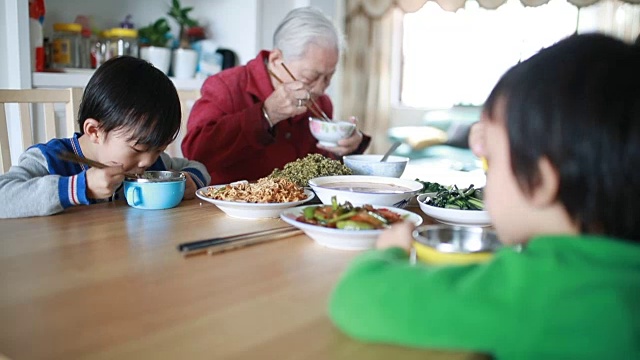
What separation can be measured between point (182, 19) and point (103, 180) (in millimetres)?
2457

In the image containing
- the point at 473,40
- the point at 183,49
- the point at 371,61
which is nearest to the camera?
the point at 183,49

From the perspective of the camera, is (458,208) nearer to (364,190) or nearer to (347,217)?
(364,190)

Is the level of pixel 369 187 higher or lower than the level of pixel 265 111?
lower

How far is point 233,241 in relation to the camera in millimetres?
949

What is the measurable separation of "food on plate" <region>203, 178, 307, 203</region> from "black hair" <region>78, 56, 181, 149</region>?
0.22 m

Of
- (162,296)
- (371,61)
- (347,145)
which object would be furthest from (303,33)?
(371,61)

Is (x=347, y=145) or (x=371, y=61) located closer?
(x=347, y=145)

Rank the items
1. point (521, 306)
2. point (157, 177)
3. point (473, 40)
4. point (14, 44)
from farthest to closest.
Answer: point (473, 40)
point (14, 44)
point (157, 177)
point (521, 306)

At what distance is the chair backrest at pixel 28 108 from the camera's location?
62.0 inches

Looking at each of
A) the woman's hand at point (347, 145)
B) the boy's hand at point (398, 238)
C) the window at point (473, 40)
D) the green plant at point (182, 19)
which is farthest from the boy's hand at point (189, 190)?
the window at point (473, 40)

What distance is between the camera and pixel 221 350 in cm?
56

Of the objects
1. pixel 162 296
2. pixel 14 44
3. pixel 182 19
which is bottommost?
pixel 162 296

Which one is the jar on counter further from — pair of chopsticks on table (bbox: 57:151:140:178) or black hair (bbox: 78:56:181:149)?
pair of chopsticks on table (bbox: 57:151:140:178)

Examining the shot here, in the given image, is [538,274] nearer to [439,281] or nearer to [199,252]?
[439,281]
